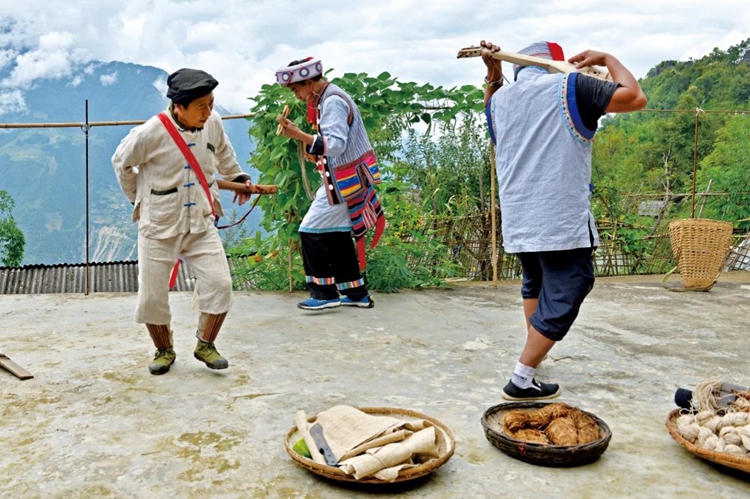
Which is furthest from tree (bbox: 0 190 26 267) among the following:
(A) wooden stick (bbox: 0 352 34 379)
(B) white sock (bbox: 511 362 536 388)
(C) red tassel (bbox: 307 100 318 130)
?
(B) white sock (bbox: 511 362 536 388)

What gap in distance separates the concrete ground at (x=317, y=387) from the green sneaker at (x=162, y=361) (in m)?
0.05

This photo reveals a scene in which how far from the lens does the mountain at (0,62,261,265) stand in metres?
86.2

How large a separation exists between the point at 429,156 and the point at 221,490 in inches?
301

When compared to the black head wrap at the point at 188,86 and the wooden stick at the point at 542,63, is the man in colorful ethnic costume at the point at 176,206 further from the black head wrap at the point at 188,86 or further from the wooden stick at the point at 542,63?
the wooden stick at the point at 542,63

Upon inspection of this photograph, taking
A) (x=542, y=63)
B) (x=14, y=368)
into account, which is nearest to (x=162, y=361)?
(x=14, y=368)

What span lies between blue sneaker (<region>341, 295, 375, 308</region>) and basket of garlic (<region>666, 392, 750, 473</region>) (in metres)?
2.91

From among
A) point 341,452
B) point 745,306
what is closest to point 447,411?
point 341,452

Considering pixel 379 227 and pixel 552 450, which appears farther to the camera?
pixel 379 227

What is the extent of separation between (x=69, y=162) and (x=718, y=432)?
6217 inches

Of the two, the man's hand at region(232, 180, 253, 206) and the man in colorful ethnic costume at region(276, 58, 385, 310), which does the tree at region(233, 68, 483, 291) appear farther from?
the man's hand at region(232, 180, 253, 206)

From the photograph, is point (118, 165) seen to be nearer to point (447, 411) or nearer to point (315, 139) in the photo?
point (315, 139)

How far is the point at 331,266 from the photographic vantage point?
5.27 m

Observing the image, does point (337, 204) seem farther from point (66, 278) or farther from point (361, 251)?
point (66, 278)

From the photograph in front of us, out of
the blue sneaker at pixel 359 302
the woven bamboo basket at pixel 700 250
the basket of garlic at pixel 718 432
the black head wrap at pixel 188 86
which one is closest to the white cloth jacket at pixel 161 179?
the black head wrap at pixel 188 86
